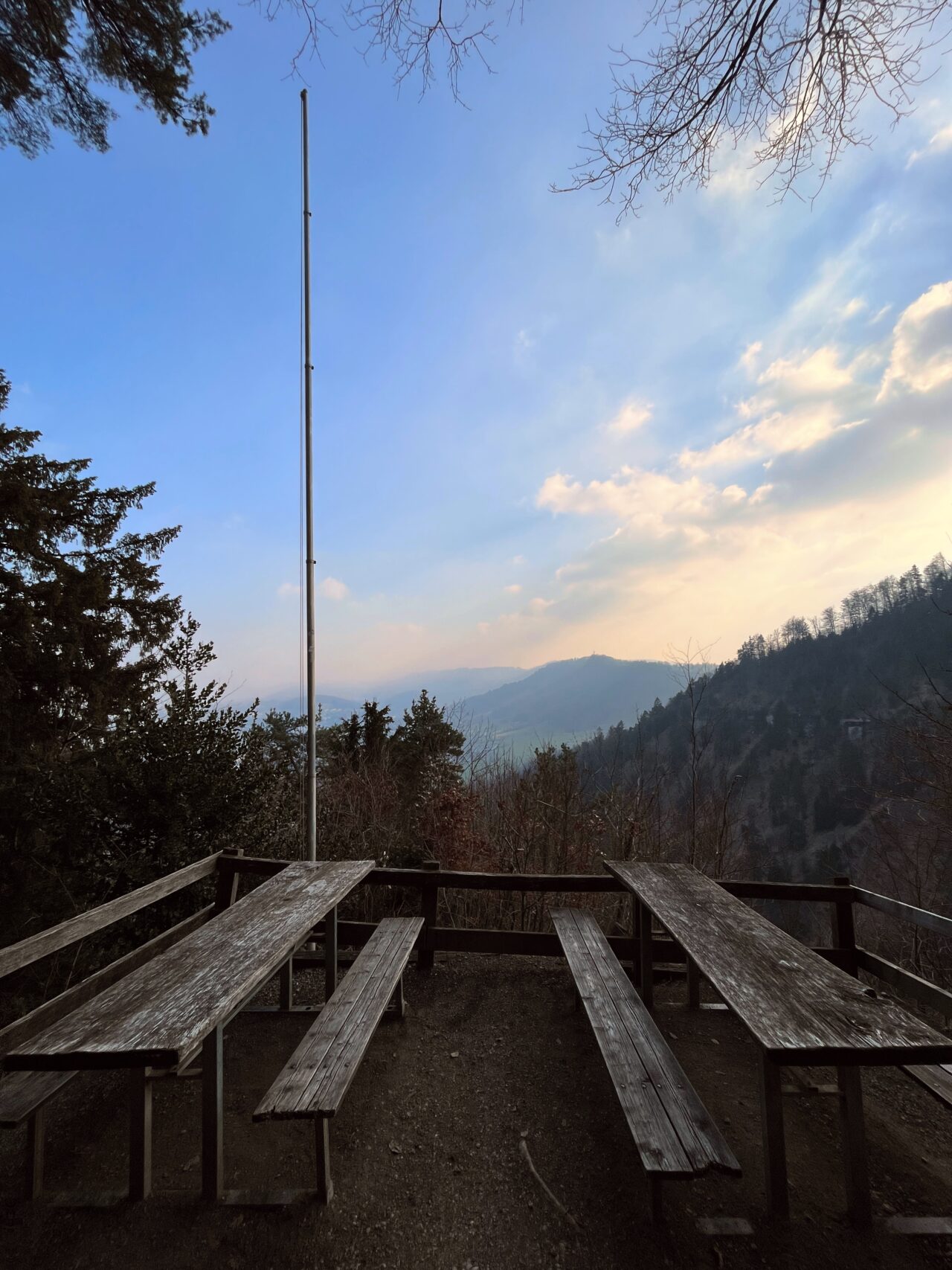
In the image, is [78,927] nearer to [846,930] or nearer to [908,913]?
[908,913]

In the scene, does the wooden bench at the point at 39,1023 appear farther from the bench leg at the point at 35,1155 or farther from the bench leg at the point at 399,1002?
the bench leg at the point at 399,1002

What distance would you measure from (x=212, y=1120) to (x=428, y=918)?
2214mm

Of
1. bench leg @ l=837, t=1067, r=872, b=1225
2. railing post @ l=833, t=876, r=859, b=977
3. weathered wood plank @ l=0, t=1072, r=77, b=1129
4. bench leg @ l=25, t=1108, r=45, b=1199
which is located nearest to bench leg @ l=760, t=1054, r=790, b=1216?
bench leg @ l=837, t=1067, r=872, b=1225

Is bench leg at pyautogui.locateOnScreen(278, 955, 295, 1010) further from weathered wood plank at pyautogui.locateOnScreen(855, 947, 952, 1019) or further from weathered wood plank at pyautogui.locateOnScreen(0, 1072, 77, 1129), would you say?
weathered wood plank at pyautogui.locateOnScreen(855, 947, 952, 1019)

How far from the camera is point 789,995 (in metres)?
2.12

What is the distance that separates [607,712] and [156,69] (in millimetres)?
149851

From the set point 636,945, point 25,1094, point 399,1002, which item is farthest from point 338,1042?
point 636,945

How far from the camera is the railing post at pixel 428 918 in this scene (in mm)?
4285

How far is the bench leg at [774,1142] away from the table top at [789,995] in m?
0.24

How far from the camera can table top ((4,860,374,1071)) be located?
5.74ft

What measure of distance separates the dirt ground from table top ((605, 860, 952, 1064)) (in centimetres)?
75

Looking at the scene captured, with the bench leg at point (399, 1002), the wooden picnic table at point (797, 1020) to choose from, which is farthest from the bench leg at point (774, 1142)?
the bench leg at point (399, 1002)

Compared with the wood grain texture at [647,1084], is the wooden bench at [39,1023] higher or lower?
higher

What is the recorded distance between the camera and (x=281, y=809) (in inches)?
278
